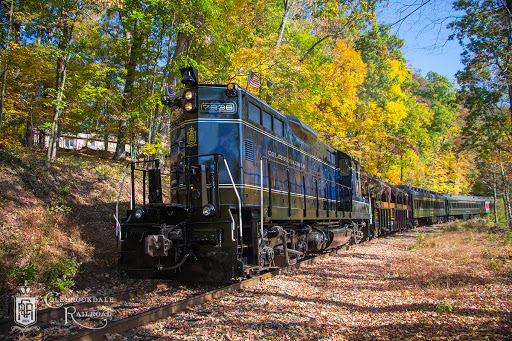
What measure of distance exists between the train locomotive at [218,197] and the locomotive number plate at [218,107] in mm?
20

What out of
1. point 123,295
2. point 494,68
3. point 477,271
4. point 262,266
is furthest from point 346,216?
point 123,295

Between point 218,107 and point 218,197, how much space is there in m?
1.86

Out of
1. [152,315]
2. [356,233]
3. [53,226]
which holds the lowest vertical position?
[152,315]

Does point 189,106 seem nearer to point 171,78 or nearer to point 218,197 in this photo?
point 218,197

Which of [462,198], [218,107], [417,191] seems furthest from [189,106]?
[462,198]

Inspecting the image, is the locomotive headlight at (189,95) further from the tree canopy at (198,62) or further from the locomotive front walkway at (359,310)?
the locomotive front walkway at (359,310)

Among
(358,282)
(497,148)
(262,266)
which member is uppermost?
(497,148)

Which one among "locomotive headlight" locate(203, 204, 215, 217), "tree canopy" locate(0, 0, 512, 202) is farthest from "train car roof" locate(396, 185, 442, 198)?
"locomotive headlight" locate(203, 204, 215, 217)

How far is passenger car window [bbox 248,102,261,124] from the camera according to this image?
716 centimetres

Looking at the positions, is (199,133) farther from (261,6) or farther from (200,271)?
(261,6)

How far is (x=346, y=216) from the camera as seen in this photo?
12477mm

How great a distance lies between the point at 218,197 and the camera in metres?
6.11

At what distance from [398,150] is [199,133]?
2373 cm

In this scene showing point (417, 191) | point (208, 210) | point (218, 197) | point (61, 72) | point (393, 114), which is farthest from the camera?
point (417, 191)
